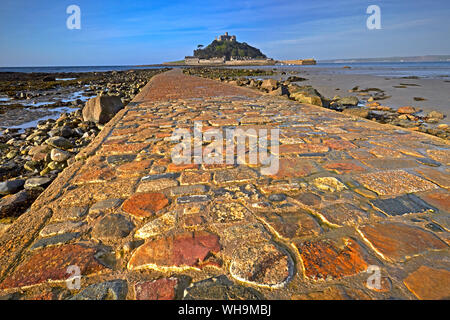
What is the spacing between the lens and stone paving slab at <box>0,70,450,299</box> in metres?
1.03

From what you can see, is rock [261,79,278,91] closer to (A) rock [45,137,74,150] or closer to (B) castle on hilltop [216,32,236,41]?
(A) rock [45,137,74,150]

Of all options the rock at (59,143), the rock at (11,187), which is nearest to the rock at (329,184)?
the rock at (11,187)

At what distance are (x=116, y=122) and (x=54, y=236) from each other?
10.7 feet

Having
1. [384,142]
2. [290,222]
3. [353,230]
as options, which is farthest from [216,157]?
[384,142]

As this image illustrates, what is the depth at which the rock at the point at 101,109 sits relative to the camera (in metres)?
5.61

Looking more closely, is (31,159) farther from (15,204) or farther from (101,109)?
(101,109)

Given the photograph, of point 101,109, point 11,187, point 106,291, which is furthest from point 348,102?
point 11,187

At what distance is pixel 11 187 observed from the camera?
101 inches

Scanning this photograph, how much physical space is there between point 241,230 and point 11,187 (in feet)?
9.17

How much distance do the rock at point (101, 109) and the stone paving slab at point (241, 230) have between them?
355 cm

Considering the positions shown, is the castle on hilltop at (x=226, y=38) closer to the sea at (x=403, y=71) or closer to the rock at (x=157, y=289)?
the sea at (x=403, y=71)

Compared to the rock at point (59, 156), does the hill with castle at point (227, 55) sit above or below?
above

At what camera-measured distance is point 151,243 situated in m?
1.28

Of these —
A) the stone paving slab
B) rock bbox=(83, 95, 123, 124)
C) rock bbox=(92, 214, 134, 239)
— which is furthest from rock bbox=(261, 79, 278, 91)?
rock bbox=(92, 214, 134, 239)
